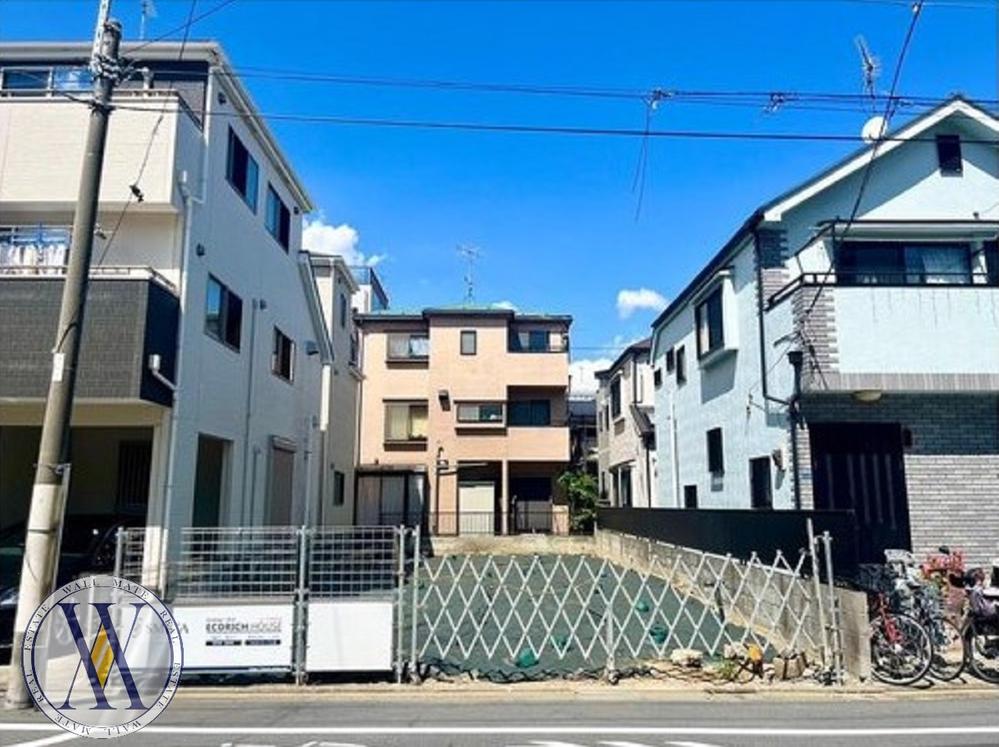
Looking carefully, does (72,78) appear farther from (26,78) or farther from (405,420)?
(405,420)

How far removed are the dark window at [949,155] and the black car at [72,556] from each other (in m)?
14.0

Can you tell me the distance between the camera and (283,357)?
16203mm

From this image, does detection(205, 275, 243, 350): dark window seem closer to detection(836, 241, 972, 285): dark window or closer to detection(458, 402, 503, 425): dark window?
detection(836, 241, 972, 285): dark window

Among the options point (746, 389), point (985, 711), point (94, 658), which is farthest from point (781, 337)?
point (94, 658)

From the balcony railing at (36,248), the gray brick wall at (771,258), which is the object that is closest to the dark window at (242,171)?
the balcony railing at (36,248)

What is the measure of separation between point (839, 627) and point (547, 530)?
17642 millimetres

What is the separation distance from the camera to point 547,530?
2467 centimetres

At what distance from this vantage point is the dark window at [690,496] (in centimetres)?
1669

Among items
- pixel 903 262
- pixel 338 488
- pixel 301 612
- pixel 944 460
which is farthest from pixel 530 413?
pixel 301 612

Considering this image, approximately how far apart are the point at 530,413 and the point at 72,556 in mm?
17521

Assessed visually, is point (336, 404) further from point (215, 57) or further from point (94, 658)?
point (94, 658)

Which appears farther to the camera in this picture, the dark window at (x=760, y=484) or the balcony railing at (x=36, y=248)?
the dark window at (x=760, y=484)

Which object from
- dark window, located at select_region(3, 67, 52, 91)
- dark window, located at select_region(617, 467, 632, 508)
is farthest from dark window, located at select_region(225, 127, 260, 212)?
dark window, located at select_region(617, 467, 632, 508)

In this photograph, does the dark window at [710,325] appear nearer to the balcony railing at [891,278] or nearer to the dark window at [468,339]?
the balcony railing at [891,278]
